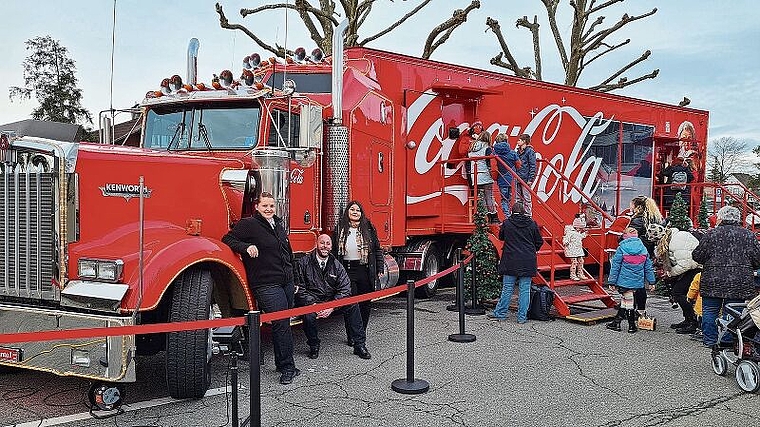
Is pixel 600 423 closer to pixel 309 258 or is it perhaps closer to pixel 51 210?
pixel 309 258

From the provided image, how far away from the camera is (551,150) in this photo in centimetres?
1180

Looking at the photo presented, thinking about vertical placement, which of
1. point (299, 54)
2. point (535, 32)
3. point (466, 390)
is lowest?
point (466, 390)

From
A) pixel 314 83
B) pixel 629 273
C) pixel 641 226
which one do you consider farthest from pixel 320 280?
pixel 641 226

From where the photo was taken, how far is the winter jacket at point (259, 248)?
18.6 feet

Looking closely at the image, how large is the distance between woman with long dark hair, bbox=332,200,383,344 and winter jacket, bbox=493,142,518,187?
3.59 m

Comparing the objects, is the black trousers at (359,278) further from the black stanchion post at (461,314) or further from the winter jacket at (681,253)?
the winter jacket at (681,253)

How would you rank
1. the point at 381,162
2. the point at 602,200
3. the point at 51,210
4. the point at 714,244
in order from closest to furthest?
the point at 51,210 → the point at 714,244 → the point at 381,162 → the point at 602,200

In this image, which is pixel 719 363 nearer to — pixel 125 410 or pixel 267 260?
pixel 267 260

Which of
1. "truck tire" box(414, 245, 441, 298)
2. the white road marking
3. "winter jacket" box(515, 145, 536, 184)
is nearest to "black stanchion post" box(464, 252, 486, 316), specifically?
"truck tire" box(414, 245, 441, 298)

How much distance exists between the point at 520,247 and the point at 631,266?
52.5 inches

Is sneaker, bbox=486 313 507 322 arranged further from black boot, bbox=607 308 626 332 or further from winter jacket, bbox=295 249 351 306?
winter jacket, bbox=295 249 351 306

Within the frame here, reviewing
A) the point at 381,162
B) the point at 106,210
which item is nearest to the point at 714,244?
the point at 381,162

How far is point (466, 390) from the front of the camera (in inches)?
225

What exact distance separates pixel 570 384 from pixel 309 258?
9.13ft
